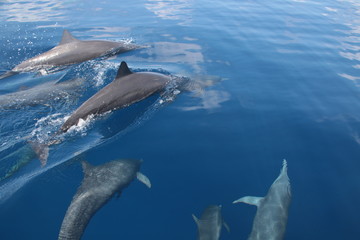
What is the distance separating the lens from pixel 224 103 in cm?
1046

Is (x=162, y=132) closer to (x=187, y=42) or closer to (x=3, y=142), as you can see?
(x=3, y=142)

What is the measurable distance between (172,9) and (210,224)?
815 inches

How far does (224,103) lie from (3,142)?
7.10 metres

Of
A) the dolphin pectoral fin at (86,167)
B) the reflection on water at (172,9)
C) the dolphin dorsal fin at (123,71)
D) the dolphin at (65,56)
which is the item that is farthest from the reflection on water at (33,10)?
the dolphin pectoral fin at (86,167)

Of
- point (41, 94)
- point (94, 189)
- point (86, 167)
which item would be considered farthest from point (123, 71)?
point (94, 189)

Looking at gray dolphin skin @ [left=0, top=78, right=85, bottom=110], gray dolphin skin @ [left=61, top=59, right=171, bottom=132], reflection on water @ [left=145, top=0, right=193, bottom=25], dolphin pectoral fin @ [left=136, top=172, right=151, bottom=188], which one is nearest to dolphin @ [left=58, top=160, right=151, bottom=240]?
dolphin pectoral fin @ [left=136, top=172, right=151, bottom=188]

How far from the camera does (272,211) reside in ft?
20.6

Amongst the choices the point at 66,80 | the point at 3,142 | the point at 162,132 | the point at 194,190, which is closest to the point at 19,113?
the point at 3,142

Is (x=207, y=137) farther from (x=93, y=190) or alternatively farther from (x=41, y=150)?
(x=41, y=150)

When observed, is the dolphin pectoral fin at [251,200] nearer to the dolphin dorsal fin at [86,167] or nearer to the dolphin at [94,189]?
the dolphin at [94,189]

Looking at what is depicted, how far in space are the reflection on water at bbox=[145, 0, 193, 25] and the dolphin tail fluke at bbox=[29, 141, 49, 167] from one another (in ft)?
46.8

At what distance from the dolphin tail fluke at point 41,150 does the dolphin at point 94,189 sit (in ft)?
3.73

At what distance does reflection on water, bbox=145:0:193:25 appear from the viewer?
2092 cm

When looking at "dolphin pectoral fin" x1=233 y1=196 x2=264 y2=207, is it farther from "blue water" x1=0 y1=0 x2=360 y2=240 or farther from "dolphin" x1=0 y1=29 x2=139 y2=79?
"dolphin" x1=0 y1=29 x2=139 y2=79
